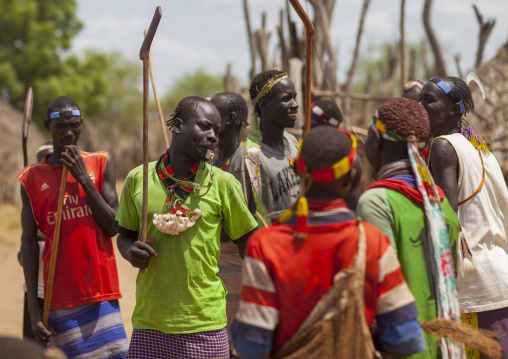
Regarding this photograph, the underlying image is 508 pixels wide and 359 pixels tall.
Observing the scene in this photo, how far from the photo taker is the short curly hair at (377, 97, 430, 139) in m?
2.78

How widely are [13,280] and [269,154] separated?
8744mm

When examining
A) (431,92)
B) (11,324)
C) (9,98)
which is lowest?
(11,324)

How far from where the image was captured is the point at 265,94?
4.45 metres

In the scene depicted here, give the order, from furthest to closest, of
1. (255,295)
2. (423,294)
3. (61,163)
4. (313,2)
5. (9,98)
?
(9,98)
(313,2)
(61,163)
(423,294)
(255,295)

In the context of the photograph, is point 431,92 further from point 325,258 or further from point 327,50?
point 327,50

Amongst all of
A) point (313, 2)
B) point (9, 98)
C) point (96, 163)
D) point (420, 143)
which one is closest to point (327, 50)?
point (313, 2)

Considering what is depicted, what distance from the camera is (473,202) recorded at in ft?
12.0

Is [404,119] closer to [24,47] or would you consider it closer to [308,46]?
[308,46]

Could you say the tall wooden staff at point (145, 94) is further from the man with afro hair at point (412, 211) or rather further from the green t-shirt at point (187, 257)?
the man with afro hair at point (412, 211)

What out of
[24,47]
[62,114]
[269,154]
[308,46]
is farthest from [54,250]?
[24,47]

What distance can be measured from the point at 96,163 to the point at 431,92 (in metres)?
2.08

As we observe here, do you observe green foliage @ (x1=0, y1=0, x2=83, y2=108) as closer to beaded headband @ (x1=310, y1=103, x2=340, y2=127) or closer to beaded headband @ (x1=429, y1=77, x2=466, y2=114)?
beaded headband @ (x1=310, y1=103, x2=340, y2=127)

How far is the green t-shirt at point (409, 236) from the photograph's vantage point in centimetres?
268

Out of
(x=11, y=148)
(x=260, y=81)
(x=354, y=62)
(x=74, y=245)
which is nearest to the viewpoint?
(x=74, y=245)
